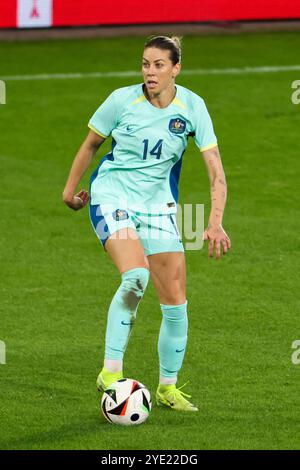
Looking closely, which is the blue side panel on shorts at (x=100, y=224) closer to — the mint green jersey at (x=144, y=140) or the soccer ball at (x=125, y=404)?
the mint green jersey at (x=144, y=140)

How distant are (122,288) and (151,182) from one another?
A: 2.46 ft

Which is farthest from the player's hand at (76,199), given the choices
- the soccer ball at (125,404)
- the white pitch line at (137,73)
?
the white pitch line at (137,73)

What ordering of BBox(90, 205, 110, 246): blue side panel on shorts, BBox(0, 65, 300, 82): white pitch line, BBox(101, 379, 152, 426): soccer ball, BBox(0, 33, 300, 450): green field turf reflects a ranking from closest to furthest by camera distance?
1. BBox(101, 379, 152, 426): soccer ball
2. BBox(0, 33, 300, 450): green field turf
3. BBox(90, 205, 110, 246): blue side panel on shorts
4. BBox(0, 65, 300, 82): white pitch line

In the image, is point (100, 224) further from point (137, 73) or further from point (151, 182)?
point (137, 73)

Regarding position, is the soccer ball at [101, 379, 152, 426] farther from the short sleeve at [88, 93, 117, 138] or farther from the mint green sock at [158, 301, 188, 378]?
the short sleeve at [88, 93, 117, 138]

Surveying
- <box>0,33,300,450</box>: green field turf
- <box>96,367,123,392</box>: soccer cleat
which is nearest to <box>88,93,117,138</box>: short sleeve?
<box>96,367,123,392</box>: soccer cleat

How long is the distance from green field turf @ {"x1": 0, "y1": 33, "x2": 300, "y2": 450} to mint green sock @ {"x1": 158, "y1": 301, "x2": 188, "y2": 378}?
0.28m

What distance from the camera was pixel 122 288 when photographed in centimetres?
816

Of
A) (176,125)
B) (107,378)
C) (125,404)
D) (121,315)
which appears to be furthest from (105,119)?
(125,404)

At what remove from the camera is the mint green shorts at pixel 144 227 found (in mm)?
8328

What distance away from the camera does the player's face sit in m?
8.27

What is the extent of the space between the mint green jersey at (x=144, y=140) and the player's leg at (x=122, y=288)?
202 mm
